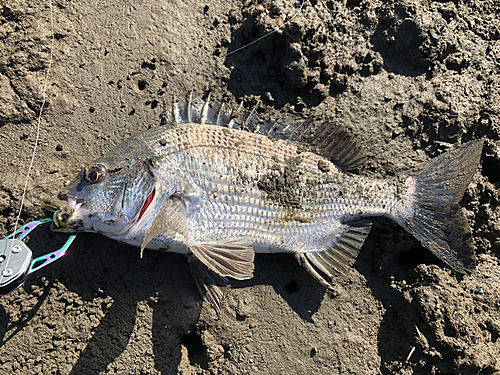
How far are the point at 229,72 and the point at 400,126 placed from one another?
1.84 meters

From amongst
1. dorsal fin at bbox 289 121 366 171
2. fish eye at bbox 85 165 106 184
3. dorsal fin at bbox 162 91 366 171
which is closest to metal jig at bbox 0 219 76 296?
fish eye at bbox 85 165 106 184

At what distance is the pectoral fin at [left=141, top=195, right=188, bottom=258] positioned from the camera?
2.65 meters

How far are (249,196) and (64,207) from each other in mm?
1445

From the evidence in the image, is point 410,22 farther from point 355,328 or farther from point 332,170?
point 355,328

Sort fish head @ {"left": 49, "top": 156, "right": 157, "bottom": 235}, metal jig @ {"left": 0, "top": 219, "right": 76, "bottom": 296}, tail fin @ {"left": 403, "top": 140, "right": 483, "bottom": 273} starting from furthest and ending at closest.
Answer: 1. tail fin @ {"left": 403, "top": 140, "right": 483, "bottom": 273}
2. fish head @ {"left": 49, "top": 156, "right": 157, "bottom": 235}
3. metal jig @ {"left": 0, "top": 219, "right": 76, "bottom": 296}

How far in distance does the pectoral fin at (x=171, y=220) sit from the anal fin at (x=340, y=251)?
3.85ft

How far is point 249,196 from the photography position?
116 inches

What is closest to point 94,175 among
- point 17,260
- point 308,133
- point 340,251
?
point 17,260

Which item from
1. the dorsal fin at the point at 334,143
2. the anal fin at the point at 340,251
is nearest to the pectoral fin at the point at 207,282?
the anal fin at the point at 340,251

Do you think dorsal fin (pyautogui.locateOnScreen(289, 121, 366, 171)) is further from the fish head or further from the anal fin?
the fish head

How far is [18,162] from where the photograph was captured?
10.3ft

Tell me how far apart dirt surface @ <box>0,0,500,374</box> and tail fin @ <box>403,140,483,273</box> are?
223 mm

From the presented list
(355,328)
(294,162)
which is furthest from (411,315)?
(294,162)

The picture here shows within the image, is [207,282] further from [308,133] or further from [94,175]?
[308,133]
